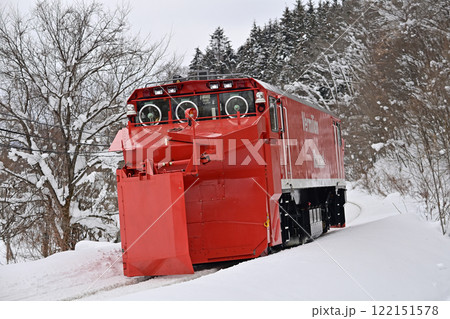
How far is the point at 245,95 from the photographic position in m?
11.3

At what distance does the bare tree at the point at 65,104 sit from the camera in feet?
69.3

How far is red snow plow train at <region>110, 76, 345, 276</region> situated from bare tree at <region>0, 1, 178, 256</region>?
394 inches

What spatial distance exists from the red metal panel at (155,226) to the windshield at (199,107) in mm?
1742

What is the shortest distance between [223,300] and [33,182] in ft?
53.6

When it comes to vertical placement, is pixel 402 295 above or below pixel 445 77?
below

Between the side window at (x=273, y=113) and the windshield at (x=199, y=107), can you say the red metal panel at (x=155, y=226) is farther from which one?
the side window at (x=273, y=113)

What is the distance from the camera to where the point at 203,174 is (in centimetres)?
1061

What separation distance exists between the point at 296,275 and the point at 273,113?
424 cm

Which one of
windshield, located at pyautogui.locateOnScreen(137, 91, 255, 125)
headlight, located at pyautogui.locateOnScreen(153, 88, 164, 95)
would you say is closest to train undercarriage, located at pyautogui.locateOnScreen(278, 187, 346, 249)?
windshield, located at pyautogui.locateOnScreen(137, 91, 255, 125)

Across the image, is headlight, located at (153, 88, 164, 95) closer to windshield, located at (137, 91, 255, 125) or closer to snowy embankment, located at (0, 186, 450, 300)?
windshield, located at (137, 91, 255, 125)

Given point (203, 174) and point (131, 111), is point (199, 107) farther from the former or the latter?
point (203, 174)

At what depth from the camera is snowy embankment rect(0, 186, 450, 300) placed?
705cm
